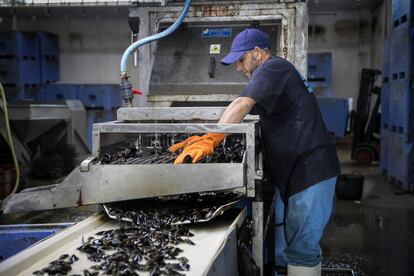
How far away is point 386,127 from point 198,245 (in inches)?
227

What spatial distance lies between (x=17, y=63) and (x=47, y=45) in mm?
1154

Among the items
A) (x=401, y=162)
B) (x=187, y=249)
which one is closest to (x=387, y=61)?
(x=401, y=162)

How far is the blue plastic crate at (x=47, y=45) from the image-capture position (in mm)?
10312

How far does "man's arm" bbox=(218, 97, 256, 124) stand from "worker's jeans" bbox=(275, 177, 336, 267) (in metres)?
0.54

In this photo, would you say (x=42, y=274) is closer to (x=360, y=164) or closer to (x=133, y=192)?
(x=133, y=192)

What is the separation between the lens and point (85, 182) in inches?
79.0

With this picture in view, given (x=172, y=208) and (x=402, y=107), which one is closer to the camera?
(x=172, y=208)

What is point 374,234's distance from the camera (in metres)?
4.21

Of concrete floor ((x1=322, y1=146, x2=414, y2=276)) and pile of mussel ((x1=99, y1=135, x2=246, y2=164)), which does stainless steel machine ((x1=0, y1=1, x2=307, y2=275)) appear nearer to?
pile of mussel ((x1=99, y1=135, x2=246, y2=164))

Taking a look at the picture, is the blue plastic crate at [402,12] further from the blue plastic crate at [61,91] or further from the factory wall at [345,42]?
the blue plastic crate at [61,91]

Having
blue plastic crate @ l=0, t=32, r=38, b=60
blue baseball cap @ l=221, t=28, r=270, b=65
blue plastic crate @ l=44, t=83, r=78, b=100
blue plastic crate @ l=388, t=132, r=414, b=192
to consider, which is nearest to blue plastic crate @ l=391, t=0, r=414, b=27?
blue plastic crate @ l=388, t=132, r=414, b=192

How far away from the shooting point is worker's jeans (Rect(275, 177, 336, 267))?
2.25 metres

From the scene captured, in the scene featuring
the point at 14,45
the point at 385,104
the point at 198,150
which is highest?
the point at 14,45

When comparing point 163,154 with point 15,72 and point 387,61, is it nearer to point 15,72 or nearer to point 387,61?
point 387,61
